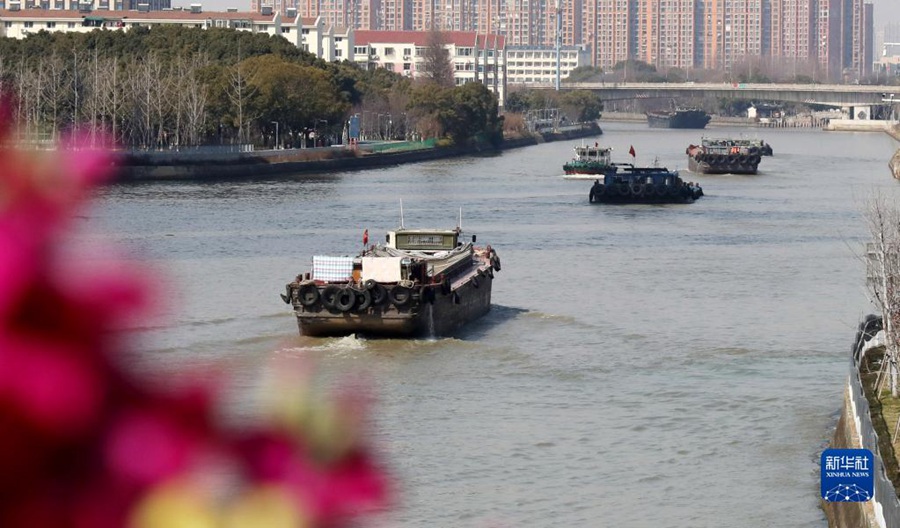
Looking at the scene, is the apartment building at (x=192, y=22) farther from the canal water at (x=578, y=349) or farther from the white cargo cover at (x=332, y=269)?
the white cargo cover at (x=332, y=269)

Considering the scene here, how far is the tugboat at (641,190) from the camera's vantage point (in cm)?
5244

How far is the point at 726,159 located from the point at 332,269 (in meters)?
Result: 49.6

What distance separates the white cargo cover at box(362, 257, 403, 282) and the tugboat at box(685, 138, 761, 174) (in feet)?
160

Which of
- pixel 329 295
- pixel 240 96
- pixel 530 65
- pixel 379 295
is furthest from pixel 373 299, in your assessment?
pixel 530 65

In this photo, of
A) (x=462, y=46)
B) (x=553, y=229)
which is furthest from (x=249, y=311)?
(x=462, y=46)

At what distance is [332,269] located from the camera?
2283 cm

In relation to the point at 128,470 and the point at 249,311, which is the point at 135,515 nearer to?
the point at 128,470

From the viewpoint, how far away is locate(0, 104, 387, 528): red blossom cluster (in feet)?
2.82

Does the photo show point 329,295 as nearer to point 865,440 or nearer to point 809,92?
point 865,440

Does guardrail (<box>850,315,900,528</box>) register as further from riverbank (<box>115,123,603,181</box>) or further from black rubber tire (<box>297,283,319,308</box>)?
riverbank (<box>115,123,603,181</box>)

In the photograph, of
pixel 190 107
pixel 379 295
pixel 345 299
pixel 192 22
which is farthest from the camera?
pixel 192 22

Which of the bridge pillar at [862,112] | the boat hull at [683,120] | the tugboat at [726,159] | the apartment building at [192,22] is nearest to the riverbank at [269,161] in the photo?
the tugboat at [726,159]

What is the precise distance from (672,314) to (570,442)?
10.1m

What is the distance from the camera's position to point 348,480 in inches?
38.2
